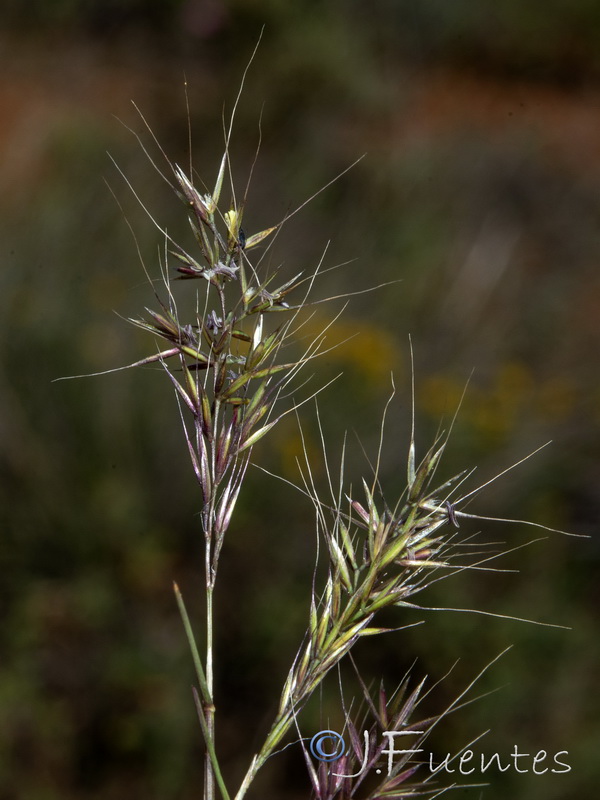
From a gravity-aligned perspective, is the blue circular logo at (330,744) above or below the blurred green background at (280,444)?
above

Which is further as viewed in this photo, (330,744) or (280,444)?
(280,444)

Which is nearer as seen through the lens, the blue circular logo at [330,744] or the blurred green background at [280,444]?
the blue circular logo at [330,744]

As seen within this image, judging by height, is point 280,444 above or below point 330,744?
below

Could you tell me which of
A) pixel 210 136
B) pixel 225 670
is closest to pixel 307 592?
pixel 225 670

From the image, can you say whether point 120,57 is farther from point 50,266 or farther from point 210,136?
point 50,266
